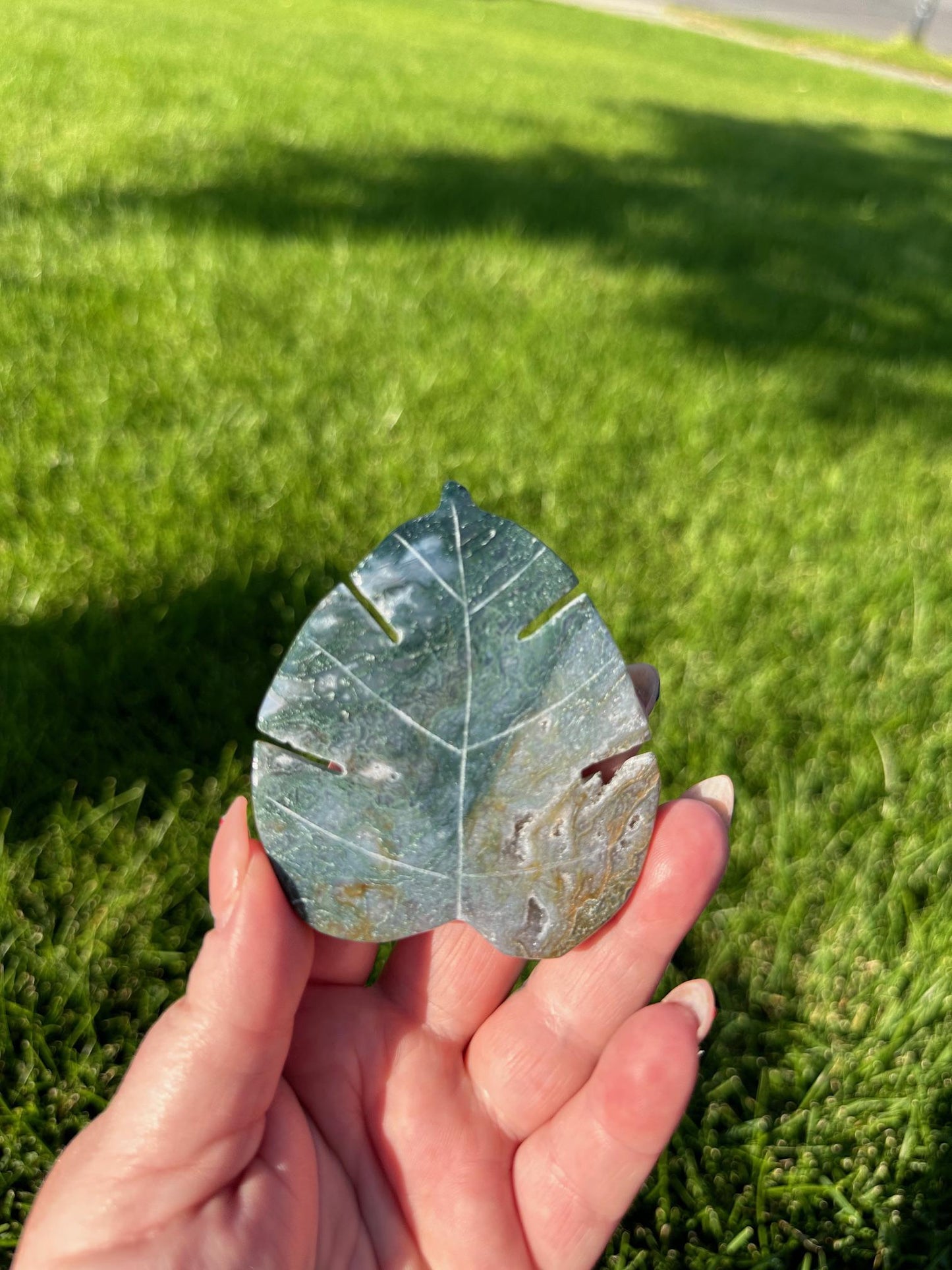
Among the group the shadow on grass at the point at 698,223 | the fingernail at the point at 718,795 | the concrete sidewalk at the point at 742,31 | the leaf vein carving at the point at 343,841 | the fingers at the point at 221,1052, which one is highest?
the concrete sidewalk at the point at 742,31

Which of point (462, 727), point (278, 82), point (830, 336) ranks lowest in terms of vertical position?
point (462, 727)

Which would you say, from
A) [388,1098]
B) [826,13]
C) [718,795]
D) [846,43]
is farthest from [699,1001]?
[826,13]

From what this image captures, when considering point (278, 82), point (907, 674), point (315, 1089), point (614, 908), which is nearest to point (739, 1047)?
point (614, 908)

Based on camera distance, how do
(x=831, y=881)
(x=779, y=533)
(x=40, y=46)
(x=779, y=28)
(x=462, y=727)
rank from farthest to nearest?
(x=779, y=28) → (x=40, y=46) → (x=779, y=533) → (x=831, y=881) → (x=462, y=727)

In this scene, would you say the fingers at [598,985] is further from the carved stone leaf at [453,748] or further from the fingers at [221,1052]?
the fingers at [221,1052]

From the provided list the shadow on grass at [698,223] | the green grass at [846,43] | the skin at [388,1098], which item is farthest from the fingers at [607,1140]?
the green grass at [846,43]

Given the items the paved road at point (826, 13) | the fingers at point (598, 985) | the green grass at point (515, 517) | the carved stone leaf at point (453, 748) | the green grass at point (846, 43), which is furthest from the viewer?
the paved road at point (826, 13)

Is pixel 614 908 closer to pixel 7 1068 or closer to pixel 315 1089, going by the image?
pixel 315 1089
